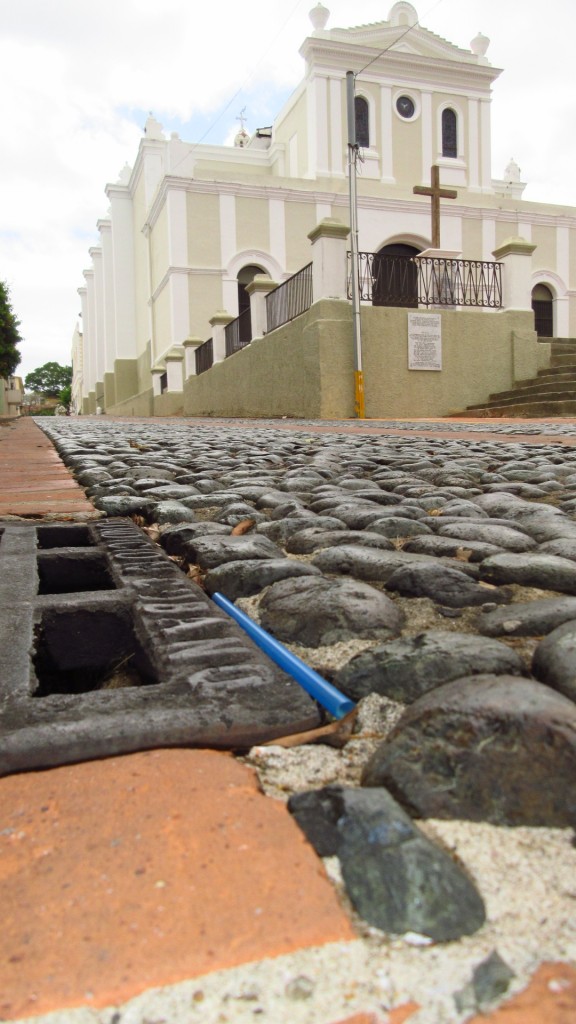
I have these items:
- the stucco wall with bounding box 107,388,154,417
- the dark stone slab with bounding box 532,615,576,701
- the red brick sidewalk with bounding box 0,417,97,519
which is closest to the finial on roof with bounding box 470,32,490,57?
the stucco wall with bounding box 107,388,154,417

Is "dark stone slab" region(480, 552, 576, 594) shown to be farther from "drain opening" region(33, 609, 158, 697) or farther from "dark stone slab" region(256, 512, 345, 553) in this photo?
"drain opening" region(33, 609, 158, 697)

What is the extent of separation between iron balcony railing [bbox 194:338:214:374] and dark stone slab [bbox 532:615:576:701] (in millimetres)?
16739

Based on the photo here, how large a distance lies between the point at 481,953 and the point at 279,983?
0.51 ft

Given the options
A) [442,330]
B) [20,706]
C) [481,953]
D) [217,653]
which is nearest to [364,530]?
[217,653]

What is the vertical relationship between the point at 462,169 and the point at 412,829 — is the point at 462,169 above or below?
above

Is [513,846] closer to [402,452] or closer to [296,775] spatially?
[296,775]

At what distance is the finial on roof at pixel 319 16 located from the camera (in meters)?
24.7

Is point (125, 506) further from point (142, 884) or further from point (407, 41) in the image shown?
point (407, 41)

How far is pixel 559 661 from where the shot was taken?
1.05 m

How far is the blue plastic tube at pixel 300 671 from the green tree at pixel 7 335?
944 inches

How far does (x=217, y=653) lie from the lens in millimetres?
1216

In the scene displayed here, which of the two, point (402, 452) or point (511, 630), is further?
point (402, 452)

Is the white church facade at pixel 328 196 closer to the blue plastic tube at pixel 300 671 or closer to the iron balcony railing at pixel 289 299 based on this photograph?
the iron balcony railing at pixel 289 299

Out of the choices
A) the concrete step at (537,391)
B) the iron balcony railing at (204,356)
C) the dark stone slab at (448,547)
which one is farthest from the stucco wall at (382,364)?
the dark stone slab at (448,547)
